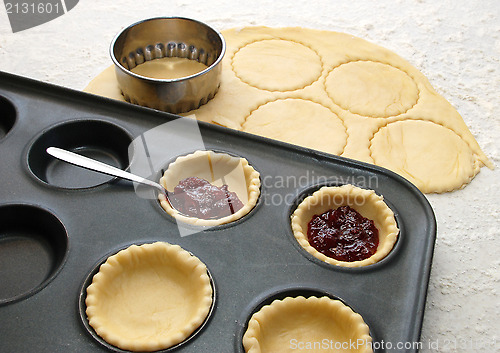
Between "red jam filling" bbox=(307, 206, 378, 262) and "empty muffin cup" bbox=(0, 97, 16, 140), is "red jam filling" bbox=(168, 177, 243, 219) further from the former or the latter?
"empty muffin cup" bbox=(0, 97, 16, 140)

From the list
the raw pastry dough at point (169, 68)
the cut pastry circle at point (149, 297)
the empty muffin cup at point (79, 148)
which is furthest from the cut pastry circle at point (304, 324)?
the raw pastry dough at point (169, 68)

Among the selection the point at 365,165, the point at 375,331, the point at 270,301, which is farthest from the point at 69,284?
the point at 365,165

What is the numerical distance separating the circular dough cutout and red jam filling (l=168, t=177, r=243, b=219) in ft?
2.50

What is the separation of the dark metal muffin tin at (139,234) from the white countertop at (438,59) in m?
0.32

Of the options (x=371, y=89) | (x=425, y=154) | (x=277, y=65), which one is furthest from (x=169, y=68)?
(x=425, y=154)

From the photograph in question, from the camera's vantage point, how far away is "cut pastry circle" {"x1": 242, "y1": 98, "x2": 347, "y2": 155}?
87.0 inches

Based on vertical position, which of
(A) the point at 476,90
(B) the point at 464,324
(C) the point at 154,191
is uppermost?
(C) the point at 154,191

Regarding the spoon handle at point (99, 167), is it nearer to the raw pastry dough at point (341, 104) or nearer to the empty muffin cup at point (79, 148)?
the empty muffin cup at point (79, 148)

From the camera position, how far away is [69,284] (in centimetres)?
142

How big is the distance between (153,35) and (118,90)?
339 millimetres

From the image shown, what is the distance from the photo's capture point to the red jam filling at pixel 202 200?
5.55 feet

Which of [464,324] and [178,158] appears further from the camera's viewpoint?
[178,158]

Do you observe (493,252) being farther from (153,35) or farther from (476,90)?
(153,35)

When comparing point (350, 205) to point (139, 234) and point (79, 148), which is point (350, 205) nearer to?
point (139, 234)
